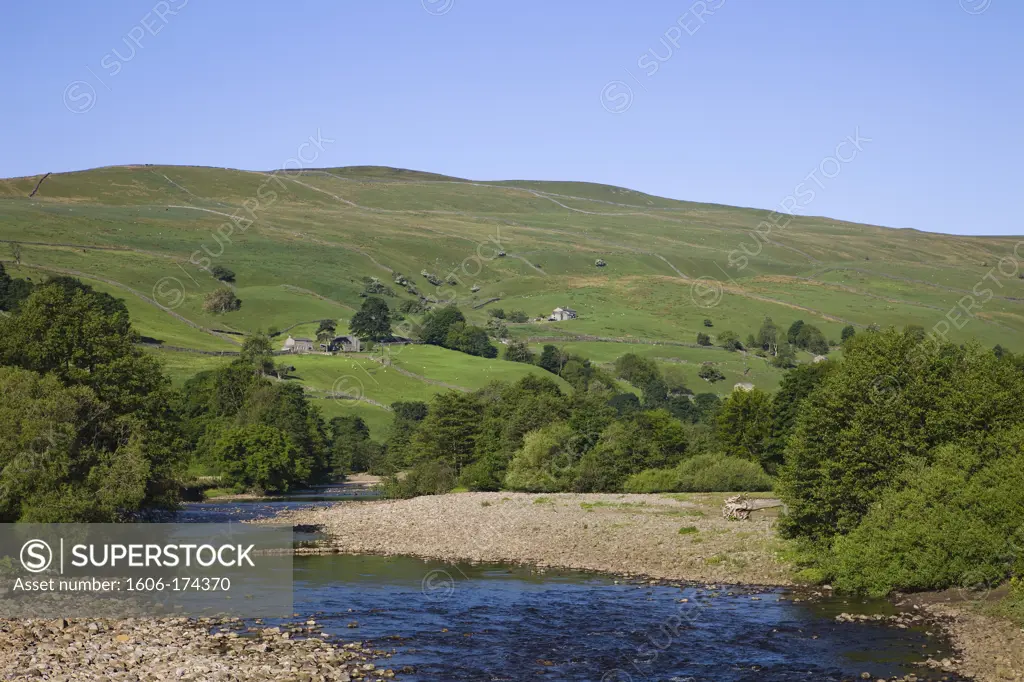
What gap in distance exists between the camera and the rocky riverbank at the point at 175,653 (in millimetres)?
27953

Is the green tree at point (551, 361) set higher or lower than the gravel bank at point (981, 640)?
higher

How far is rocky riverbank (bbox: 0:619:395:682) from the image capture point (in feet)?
91.7

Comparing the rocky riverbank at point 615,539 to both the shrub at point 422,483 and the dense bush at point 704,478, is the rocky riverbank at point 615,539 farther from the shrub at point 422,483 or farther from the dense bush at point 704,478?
the shrub at point 422,483

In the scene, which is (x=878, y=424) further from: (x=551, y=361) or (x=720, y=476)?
(x=551, y=361)

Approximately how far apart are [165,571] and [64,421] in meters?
8.25

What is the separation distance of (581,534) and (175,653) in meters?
32.5

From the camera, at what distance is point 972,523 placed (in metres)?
39.9

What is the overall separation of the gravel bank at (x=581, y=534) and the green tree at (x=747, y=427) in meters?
17.5

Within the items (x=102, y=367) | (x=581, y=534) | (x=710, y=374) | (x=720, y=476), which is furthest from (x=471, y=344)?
(x=102, y=367)

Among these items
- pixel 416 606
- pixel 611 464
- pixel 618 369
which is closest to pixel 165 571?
pixel 416 606

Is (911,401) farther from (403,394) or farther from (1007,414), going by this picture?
(403,394)

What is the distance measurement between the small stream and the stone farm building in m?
139

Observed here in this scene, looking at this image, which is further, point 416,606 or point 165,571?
point 165,571

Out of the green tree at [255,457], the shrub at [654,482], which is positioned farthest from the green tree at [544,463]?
the green tree at [255,457]
